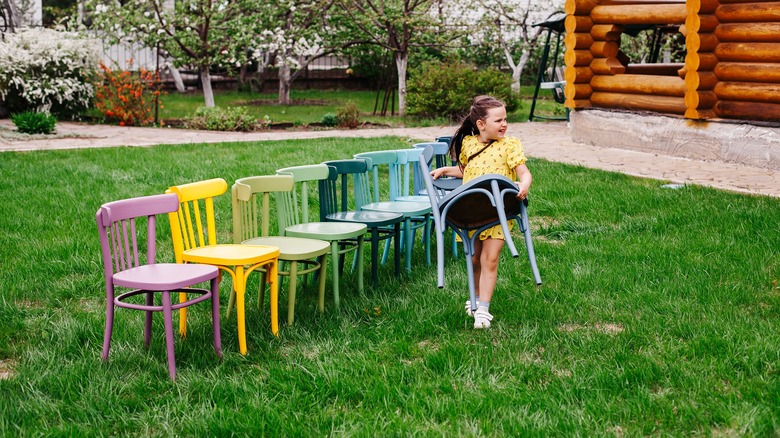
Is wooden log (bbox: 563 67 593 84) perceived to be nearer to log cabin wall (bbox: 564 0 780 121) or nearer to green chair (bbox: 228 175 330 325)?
log cabin wall (bbox: 564 0 780 121)

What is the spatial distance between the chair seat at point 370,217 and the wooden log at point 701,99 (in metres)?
6.35

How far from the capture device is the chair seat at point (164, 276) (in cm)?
400

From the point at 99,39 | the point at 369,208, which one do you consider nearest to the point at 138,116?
the point at 99,39

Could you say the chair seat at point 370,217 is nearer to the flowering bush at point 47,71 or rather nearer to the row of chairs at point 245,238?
the row of chairs at point 245,238

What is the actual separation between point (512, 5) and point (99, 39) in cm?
983

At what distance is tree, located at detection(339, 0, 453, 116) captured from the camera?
17.5 m

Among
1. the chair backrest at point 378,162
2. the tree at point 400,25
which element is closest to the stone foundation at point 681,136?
the tree at point 400,25

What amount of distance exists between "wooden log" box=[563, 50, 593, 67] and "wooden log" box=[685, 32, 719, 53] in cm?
223

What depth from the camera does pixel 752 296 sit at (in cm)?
525

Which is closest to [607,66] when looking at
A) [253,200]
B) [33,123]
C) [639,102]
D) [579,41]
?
[579,41]

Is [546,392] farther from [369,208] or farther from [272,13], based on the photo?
[272,13]

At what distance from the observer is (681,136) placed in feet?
37.3

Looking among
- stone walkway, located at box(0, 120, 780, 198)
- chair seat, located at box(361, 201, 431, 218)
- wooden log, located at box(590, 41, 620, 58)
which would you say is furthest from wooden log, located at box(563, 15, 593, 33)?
chair seat, located at box(361, 201, 431, 218)

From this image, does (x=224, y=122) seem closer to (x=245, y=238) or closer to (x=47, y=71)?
(x=47, y=71)
